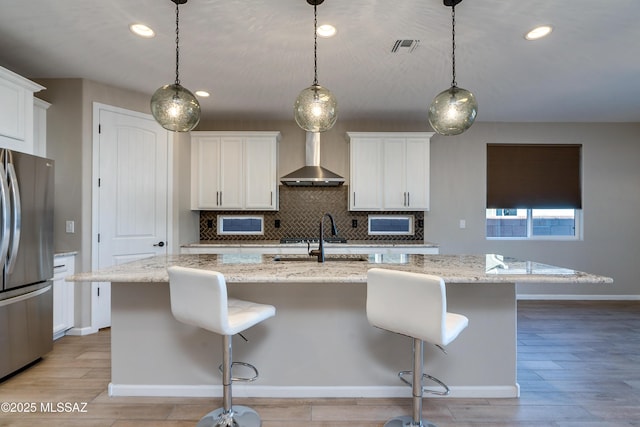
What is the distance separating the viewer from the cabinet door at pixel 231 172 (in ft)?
14.7

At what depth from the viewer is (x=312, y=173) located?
422cm

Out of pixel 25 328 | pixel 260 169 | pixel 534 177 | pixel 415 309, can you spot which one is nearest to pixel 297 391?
pixel 415 309

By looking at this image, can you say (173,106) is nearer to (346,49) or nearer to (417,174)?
(346,49)

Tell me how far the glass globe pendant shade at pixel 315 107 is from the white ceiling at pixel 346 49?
62 centimetres

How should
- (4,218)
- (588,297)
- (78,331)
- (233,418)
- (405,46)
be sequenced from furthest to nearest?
1. (588,297)
2. (78,331)
3. (405,46)
4. (4,218)
5. (233,418)

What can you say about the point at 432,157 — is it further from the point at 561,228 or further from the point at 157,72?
the point at 157,72

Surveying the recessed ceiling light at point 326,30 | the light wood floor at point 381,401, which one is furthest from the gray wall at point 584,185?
the recessed ceiling light at point 326,30

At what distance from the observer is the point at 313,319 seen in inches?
88.7

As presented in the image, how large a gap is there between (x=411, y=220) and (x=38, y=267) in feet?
13.7

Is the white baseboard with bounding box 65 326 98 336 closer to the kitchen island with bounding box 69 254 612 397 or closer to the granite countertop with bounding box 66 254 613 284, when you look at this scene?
the kitchen island with bounding box 69 254 612 397

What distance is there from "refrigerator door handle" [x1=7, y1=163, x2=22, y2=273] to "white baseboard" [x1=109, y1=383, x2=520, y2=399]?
1.17 metres

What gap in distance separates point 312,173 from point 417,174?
142 centimetres

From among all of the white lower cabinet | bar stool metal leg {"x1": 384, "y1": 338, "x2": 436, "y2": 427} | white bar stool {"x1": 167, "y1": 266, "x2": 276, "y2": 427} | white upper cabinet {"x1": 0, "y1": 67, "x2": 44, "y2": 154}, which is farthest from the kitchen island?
white upper cabinet {"x1": 0, "y1": 67, "x2": 44, "y2": 154}

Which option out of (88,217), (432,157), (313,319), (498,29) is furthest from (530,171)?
(88,217)
